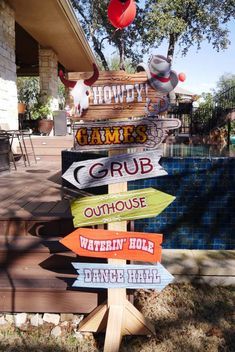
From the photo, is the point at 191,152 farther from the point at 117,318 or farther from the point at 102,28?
the point at 102,28

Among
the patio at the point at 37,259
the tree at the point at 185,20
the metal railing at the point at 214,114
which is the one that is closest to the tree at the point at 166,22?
the tree at the point at 185,20

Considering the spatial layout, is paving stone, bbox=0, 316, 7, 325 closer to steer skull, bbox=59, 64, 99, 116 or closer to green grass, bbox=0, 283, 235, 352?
green grass, bbox=0, 283, 235, 352

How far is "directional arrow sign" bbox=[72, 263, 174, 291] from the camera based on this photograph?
2.32 metres

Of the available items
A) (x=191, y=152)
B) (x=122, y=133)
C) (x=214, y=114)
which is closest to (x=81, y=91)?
(x=122, y=133)

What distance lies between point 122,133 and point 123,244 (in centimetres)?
72

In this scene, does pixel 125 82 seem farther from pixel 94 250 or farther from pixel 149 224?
pixel 149 224

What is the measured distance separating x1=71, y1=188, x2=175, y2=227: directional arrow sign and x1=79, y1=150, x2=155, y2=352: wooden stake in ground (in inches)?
3.5

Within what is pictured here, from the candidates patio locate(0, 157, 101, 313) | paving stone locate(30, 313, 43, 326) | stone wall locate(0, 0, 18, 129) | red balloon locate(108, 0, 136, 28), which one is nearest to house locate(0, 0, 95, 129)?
stone wall locate(0, 0, 18, 129)

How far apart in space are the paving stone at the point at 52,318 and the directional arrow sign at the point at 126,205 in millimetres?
930

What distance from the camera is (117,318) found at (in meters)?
2.38

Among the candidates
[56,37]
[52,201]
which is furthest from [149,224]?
[56,37]

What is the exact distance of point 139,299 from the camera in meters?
2.88

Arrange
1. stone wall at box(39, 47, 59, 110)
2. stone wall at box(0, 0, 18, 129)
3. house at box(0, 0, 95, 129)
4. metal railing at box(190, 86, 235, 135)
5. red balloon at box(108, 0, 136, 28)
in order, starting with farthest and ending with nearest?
1. stone wall at box(39, 47, 59, 110)
2. metal railing at box(190, 86, 235, 135)
3. house at box(0, 0, 95, 129)
4. stone wall at box(0, 0, 18, 129)
5. red balloon at box(108, 0, 136, 28)

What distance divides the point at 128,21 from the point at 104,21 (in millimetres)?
18293
